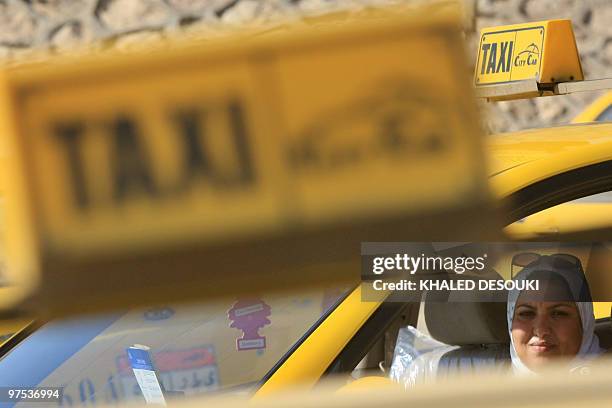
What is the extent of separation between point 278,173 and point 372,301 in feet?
3.45

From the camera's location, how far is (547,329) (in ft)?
5.69

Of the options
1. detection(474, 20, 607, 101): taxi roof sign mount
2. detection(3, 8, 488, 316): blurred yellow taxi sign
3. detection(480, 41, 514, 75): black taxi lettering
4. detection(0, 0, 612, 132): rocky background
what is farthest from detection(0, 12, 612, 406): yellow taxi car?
detection(0, 0, 612, 132): rocky background

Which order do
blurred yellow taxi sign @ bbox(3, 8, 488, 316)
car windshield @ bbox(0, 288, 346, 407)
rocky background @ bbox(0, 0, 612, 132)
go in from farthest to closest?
rocky background @ bbox(0, 0, 612, 132)
car windshield @ bbox(0, 288, 346, 407)
blurred yellow taxi sign @ bbox(3, 8, 488, 316)

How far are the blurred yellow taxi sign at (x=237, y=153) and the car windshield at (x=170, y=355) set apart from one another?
2.46ft

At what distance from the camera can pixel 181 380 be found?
5.30 feet

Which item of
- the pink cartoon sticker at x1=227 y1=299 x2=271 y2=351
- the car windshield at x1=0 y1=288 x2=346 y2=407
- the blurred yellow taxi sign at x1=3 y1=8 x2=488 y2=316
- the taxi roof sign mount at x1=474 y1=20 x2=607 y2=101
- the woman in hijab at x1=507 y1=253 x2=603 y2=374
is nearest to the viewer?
the blurred yellow taxi sign at x1=3 y1=8 x2=488 y2=316

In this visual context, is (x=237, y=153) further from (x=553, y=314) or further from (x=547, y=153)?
(x=547, y=153)

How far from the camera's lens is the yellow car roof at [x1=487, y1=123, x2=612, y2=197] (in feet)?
5.84

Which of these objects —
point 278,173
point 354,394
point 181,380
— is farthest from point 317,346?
point 278,173

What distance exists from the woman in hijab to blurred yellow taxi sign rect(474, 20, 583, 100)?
0.52 m

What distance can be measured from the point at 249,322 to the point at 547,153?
651 millimetres

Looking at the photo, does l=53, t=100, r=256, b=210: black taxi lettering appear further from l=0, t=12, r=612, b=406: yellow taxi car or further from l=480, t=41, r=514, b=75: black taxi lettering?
l=480, t=41, r=514, b=75: black taxi lettering

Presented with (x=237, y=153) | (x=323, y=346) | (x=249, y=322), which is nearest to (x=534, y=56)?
(x=323, y=346)

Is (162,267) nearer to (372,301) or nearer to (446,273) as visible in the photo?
(446,273)
